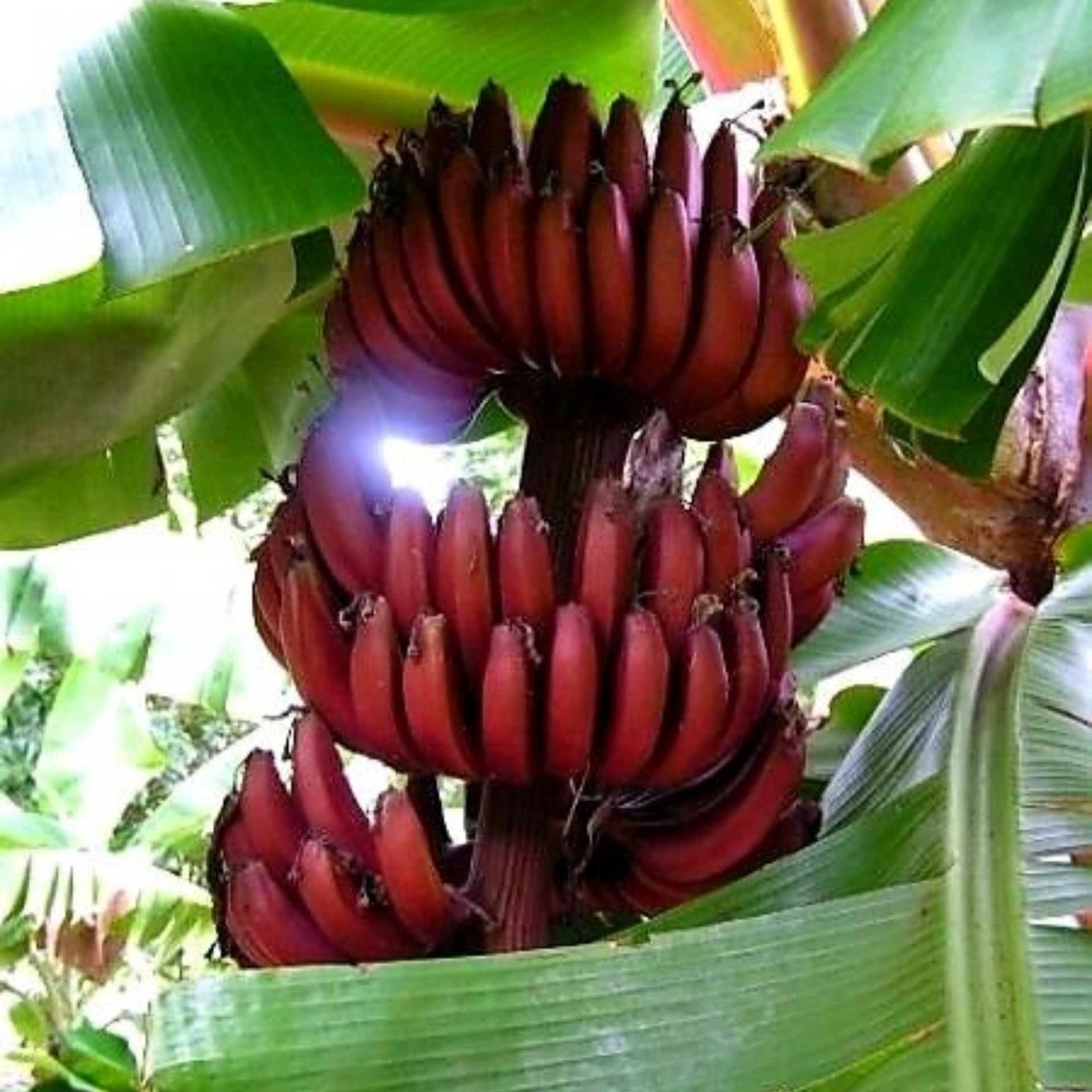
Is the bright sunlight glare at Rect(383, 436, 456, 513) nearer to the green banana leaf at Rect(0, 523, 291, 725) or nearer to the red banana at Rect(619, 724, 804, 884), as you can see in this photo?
the red banana at Rect(619, 724, 804, 884)

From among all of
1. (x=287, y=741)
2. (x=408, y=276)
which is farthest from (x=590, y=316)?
(x=287, y=741)

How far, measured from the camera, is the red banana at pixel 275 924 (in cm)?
58

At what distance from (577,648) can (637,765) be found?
0.16ft

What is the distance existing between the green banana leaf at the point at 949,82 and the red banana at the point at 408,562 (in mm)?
224

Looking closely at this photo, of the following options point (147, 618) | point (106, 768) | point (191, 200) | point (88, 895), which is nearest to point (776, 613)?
point (191, 200)

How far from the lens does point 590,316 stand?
0.62m

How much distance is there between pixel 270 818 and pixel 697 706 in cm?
16

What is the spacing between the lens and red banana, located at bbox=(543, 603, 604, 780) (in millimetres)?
553

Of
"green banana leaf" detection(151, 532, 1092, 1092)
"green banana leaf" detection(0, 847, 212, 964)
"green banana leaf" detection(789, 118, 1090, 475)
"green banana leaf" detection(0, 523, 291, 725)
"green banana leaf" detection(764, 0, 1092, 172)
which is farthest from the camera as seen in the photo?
"green banana leaf" detection(0, 847, 212, 964)

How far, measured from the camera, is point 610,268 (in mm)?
607

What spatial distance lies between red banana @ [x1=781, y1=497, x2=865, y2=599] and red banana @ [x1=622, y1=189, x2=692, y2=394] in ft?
0.28

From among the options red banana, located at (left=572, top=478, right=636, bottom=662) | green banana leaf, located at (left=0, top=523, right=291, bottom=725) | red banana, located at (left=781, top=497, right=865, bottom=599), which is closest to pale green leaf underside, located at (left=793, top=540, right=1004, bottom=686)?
red banana, located at (left=781, top=497, right=865, bottom=599)

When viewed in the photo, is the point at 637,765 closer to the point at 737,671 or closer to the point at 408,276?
the point at 737,671

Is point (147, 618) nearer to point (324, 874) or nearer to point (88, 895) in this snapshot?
point (88, 895)
